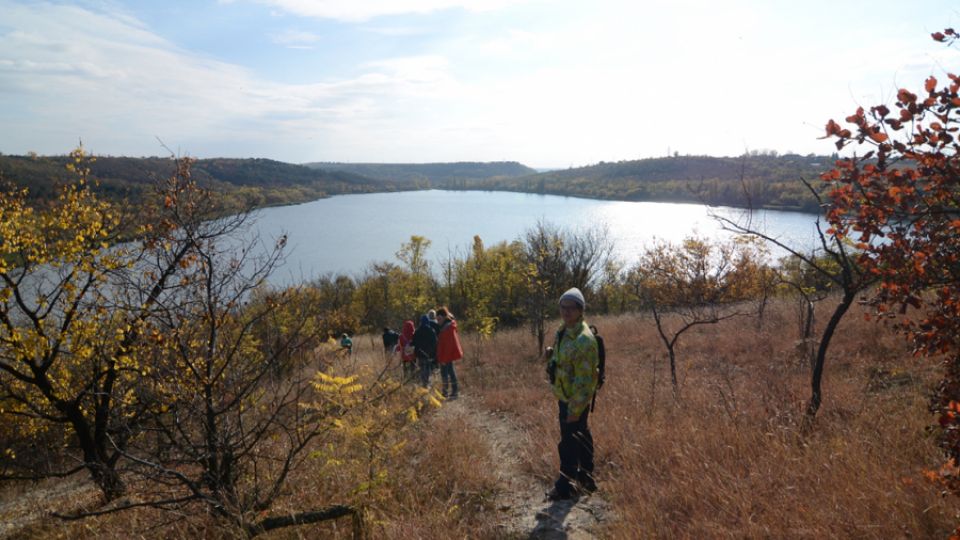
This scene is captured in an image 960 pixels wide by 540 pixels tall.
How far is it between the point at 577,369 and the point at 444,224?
99851mm

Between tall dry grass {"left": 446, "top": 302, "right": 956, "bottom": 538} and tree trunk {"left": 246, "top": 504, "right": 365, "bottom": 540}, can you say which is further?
tree trunk {"left": 246, "top": 504, "right": 365, "bottom": 540}

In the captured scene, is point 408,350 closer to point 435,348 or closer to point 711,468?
point 435,348

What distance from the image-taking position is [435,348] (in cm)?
998

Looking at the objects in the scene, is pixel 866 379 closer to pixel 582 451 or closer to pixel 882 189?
pixel 582 451

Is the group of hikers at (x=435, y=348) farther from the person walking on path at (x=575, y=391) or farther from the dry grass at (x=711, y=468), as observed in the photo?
the person walking on path at (x=575, y=391)

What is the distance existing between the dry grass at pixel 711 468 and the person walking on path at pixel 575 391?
257 mm

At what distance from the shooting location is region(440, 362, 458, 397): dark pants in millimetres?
9812

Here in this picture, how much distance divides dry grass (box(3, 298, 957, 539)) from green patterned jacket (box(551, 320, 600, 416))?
70 centimetres

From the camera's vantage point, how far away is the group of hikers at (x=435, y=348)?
945cm

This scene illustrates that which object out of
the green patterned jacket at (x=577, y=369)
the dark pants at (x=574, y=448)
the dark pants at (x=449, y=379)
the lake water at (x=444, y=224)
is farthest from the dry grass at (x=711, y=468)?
the lake water at (x=444, y=224)

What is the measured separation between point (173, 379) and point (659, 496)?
403 cm

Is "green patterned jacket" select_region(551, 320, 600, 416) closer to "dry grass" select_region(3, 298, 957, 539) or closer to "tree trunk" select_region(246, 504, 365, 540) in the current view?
"dry grass" select_region(3, 298, 957, 539)

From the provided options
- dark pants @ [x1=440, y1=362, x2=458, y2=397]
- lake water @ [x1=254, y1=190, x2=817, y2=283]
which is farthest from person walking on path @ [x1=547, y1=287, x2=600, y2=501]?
lake water @ [x1=254, y1=190, x2=817, y2=283]

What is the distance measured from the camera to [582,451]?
14.6 ft
